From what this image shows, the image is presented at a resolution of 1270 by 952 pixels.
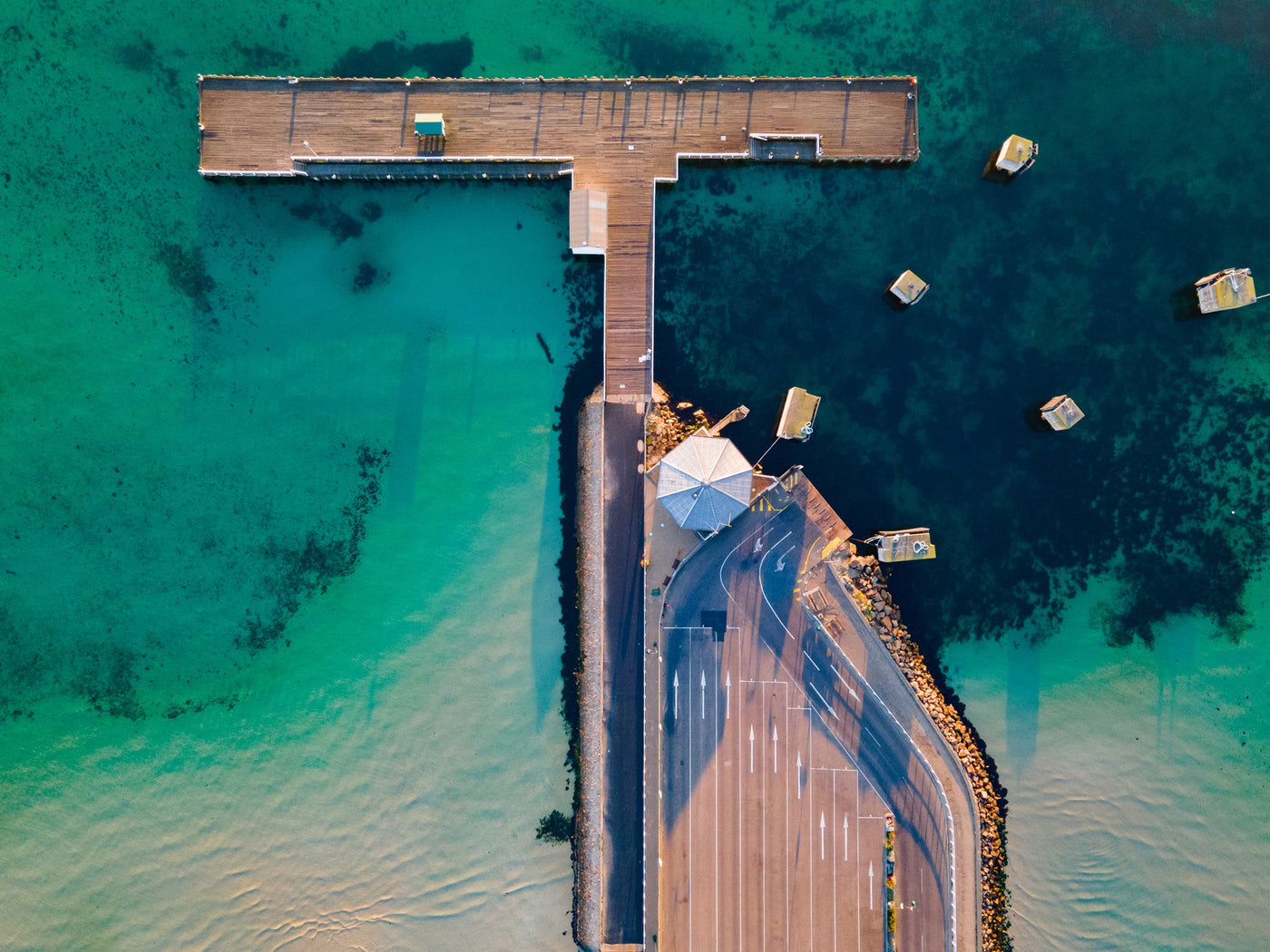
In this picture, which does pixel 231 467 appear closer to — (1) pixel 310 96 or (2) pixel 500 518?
(2) pixel 500 518

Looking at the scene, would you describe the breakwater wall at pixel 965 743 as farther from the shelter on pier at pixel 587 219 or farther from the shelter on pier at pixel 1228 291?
the shelter on pier at pixel 1228 291

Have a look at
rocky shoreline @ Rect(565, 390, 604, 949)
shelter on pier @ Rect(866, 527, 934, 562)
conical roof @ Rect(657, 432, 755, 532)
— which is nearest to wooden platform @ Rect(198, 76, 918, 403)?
rocky shoreline @ Rect(565, 390, 604, 949)

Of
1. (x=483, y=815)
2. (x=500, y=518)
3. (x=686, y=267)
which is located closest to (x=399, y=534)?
(x=500, y=518)

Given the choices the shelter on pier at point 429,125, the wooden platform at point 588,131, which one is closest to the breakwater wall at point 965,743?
the wooden platform at point 588,131

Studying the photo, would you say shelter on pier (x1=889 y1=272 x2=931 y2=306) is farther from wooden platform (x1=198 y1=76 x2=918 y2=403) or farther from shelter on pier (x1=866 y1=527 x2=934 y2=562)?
shelter on pier (x1=866 y1=527 x2=934 y2=562)

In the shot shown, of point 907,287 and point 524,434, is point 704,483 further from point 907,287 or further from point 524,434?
point 907,287
